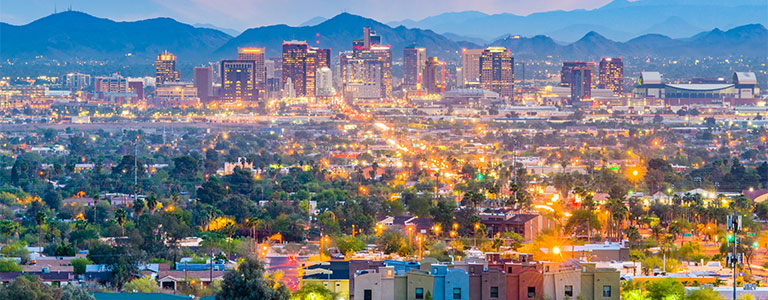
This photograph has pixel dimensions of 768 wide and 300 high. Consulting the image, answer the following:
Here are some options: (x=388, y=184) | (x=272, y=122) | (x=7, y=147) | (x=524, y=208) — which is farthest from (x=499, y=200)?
(x=272, y=122)

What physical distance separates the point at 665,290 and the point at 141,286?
46.8 ft

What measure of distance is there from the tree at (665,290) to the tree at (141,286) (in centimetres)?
1331

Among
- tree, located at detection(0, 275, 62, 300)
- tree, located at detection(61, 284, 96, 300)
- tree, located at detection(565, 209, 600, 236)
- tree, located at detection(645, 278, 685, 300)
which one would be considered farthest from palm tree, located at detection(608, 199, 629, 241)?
tree, located at detection(0, 275, 62, 300)

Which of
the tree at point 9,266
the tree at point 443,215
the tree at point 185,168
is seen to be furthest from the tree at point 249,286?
the tree at point 185,168

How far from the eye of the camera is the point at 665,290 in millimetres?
34438

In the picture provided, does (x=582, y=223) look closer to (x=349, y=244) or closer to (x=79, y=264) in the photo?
(x=349, y=244)

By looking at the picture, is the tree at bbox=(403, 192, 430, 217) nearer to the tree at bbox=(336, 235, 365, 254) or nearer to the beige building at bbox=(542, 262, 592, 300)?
the tree at bbox=(336, 235, 365, 254)

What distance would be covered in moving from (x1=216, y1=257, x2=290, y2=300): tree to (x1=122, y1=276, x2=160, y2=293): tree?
320 inches

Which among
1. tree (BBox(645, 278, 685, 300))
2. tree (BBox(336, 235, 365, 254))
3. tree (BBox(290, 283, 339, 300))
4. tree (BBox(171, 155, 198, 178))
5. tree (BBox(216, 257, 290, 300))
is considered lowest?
tree (BBox(171, 155, 198, 178))

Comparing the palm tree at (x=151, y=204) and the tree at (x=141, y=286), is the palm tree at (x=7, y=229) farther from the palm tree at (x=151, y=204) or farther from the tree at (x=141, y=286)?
the tree at (x=141, y=286)

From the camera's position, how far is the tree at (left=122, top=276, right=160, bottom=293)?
38.6 metres

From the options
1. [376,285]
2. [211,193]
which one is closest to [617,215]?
[211,193]

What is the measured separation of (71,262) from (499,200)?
87.9 ft

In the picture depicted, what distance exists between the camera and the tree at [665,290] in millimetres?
34156
